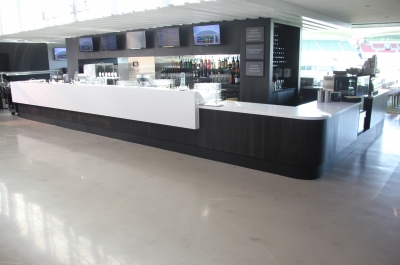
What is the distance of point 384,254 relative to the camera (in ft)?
8.61

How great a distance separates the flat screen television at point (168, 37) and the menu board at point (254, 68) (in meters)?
1.92

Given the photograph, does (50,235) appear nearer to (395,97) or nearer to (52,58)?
(395,97)

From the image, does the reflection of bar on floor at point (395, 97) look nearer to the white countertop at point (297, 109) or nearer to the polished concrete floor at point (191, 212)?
the polished concrete floor at point (191, 212)

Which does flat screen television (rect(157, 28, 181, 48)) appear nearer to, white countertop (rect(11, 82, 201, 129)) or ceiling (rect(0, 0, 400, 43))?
ceiling (rect(0, 0, 400, 43))

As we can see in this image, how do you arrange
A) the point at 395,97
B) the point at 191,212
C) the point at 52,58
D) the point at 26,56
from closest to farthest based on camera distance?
the point at 191,212, the point at 395,97, the point at 26,56, the point at 52,58

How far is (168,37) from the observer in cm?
794

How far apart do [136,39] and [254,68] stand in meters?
3.62

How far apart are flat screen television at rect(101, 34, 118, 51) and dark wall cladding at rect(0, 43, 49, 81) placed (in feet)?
14.9

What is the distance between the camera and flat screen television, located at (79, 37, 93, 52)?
10.0 m

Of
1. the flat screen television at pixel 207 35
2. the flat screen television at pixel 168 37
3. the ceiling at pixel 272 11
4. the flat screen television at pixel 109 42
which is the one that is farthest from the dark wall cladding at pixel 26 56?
the flat screen television at pixel 207 35

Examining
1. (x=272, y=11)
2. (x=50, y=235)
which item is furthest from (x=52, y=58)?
(x=50, y=235)

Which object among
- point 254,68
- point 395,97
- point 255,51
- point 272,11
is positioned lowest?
point 395,97

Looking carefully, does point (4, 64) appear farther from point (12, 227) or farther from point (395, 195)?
point (395, 195)

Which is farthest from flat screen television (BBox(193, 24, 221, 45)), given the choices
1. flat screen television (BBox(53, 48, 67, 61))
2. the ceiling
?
flat screen television (BBox(53, 48, 67, 61))
